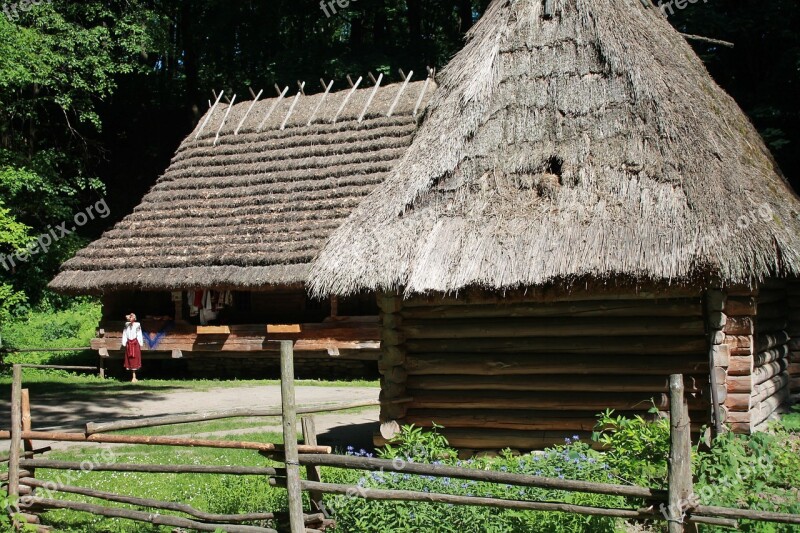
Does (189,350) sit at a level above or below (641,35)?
below

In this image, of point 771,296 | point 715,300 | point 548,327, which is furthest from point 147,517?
point 771,296

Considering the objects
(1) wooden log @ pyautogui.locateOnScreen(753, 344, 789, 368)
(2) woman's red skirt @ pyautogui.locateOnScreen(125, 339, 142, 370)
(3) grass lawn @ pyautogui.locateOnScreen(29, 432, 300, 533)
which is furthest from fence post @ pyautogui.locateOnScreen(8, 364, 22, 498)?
(2) woman's red skirt @ pyautogui.locateOnScreen(125, 339, 142, 370)

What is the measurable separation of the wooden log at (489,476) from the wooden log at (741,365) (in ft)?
13.3

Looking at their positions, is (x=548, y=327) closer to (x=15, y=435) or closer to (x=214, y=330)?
(x=15, y=435)

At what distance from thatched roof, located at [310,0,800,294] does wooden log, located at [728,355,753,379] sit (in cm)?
97

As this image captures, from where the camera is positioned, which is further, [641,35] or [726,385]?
[641,35]

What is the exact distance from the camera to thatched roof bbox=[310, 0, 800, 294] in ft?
28.0

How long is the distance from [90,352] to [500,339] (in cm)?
1561

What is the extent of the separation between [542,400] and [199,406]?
22.0ft

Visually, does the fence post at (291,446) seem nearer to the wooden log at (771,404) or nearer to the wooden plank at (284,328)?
the wooden log at (771,404)

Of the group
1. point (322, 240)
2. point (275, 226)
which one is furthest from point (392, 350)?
point (275, 226)

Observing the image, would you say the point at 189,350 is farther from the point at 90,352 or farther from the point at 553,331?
the point at 553,331

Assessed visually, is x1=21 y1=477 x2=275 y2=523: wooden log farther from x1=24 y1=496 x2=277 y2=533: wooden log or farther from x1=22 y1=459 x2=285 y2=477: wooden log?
x1=22 y1=459 x2=285 y2=477: wooden log

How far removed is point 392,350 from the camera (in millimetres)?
9875
